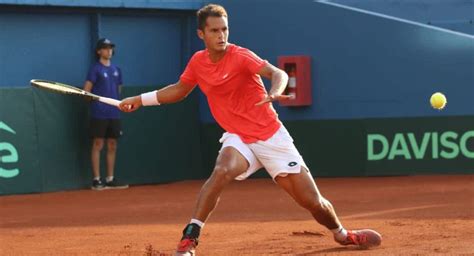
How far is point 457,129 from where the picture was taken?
14.6m

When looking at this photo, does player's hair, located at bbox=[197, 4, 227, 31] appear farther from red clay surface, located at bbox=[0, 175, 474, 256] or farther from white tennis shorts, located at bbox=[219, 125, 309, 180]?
red clay surface, located at bbox=[0, 175, 474, 256]

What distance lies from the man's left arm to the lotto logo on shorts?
7345mm

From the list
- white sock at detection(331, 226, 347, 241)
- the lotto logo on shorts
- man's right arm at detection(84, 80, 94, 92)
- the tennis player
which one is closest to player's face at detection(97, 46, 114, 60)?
man's right arm at detection(84, 80, 94, 92)

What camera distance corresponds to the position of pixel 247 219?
1044 cm

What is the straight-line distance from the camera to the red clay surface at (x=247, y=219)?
26.8 ft

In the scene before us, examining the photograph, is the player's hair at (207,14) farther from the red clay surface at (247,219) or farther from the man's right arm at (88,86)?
the man's right arm at (88,86)

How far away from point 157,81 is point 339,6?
300cm

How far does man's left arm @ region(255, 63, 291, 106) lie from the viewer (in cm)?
669

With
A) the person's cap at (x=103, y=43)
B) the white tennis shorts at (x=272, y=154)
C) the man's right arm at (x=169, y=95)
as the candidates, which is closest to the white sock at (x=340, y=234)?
the white tennis shorts at (x=272, y=154)

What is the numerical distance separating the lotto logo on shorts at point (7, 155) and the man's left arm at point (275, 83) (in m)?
7.35

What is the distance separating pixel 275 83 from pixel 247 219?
3.70 metres

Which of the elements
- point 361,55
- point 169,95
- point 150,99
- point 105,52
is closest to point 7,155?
point 105,52

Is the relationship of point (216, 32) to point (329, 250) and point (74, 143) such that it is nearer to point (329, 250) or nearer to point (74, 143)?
point (329, 250)

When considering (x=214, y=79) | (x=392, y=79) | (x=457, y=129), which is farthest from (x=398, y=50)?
(x=214, y=79)
